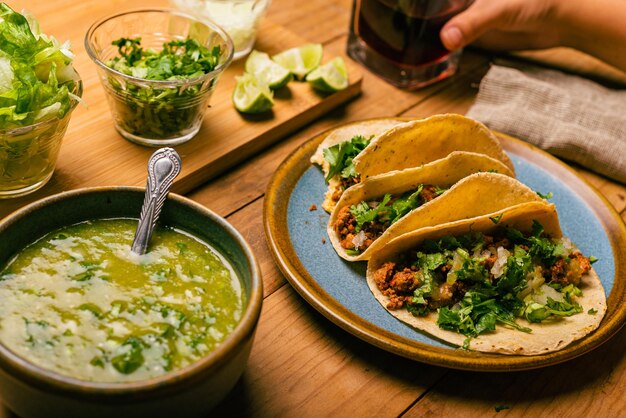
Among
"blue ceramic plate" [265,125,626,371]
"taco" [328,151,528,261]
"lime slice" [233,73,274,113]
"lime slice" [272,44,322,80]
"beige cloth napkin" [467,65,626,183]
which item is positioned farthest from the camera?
"lime slice" [272,44,322,80]

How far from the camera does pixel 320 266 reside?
82.8 inches

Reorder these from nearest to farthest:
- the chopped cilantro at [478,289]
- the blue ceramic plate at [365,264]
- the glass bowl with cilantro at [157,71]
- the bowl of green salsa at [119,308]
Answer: the bowl of green salsa at [119,308]
the blue ceramic plate at [365,264]
the chopped cilantro at [478,289]
the glass bowl with cilantro at [157,71]

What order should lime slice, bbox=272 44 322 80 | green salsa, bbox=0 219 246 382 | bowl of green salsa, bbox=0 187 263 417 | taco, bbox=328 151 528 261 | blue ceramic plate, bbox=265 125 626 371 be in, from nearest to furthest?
bowl of green salsa, bbox=0 187 263 417 < green salsa, bbox=0 219 246 382 < blue ceramic plate, bbox=265 125 626 371 < taco, bbox=328 151 528 261 < lime slice, bbox=272 44 322 80

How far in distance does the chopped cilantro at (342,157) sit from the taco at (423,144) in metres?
0.09

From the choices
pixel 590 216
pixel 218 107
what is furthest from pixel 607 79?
pixel 218 107

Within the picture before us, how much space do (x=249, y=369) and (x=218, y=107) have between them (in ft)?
4.02

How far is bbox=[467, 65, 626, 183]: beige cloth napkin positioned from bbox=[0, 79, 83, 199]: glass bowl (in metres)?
1.64

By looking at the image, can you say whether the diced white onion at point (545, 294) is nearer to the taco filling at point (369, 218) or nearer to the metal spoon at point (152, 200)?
the taco filling at point (369, 218)

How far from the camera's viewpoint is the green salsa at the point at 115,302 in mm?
1416

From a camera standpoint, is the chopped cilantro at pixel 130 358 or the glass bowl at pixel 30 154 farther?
the glass bowl at pixel 30 154

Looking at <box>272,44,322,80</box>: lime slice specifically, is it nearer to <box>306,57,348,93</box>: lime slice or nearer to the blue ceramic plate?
<box>306,57,348,93</box>: lime slice

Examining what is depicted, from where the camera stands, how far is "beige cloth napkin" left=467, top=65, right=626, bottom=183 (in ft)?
9.07

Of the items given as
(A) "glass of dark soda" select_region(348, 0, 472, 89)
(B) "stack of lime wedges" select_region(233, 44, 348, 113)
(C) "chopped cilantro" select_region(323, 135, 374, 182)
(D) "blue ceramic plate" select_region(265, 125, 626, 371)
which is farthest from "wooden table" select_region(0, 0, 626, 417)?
(A) "glass of dark soda" select_region(348, 0, 472, 89)

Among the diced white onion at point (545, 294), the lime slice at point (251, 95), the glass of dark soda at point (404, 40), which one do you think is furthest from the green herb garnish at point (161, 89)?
the diced white onion at point (545, 294)
